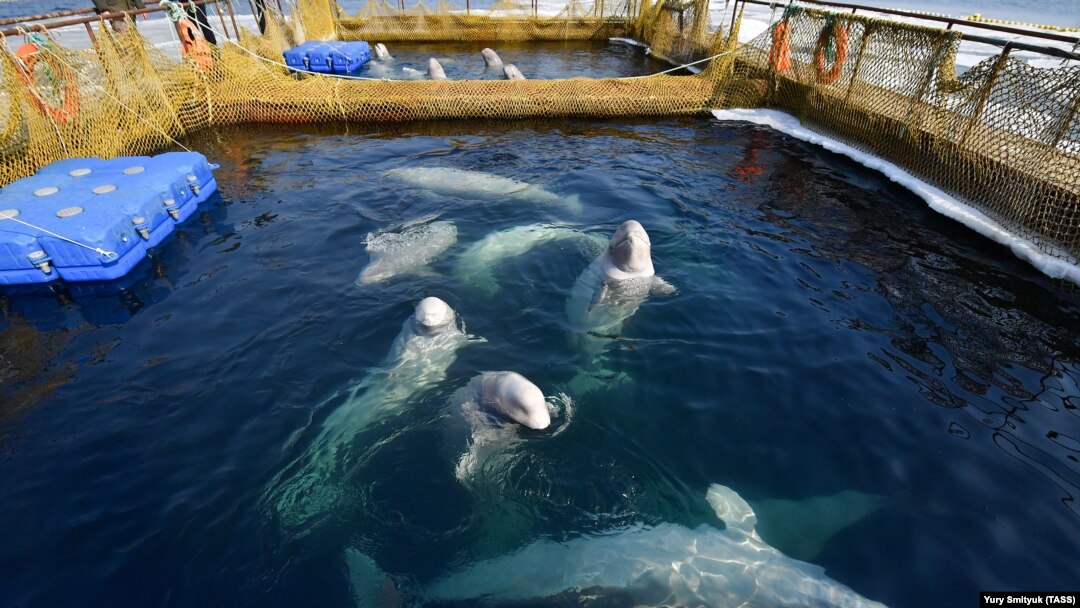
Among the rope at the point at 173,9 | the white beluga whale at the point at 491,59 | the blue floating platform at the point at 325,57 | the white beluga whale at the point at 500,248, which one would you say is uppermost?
the rope at the point at 173,9

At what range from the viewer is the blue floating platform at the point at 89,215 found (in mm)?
7383

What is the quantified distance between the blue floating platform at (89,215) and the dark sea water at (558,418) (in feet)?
1.09

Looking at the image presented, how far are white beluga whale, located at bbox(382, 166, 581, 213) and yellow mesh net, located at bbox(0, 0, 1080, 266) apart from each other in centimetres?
400


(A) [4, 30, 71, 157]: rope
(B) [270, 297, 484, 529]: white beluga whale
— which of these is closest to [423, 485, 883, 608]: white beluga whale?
(B) [270, 297, 484, 529]: white beluga whale

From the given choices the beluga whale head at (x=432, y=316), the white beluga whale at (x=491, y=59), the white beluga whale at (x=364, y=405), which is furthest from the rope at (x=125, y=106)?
the white beluga whale at (x=491, y=59)

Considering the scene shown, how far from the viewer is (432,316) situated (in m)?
6.40

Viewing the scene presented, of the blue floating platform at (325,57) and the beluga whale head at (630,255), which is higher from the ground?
the blue floating platform at (325,57)

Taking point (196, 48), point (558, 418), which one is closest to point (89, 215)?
point (558, 418)

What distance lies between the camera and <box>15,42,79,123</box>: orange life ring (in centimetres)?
940

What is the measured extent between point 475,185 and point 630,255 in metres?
4.47

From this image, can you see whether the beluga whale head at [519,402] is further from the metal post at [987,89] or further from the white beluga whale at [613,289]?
the metal post at [987,89]

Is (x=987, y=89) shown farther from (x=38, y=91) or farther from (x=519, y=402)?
(x=38, y=91)

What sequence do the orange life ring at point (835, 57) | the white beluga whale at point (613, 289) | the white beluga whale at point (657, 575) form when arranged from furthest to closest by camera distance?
the orange life ring at point (835, 57) → the white beluga whale at point (613, 289) → the white beluga whale at point (657, 575)

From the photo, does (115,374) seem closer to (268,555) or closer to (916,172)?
(268,555)
